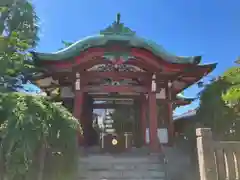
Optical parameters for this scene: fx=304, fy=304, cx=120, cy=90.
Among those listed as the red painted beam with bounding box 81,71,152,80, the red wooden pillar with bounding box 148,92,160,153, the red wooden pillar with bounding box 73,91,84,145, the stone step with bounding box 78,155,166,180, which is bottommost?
the stone step with bounding box 78,155,166,180

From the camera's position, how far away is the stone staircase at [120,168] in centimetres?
805

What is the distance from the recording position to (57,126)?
662 centimetres

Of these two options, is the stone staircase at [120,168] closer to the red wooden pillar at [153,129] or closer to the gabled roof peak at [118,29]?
the red wooden pillar at [153,129]

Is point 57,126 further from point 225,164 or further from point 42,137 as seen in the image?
point 225,164

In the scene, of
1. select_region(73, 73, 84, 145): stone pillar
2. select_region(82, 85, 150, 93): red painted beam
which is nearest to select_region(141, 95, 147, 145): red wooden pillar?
select_region(82, 85, 150, 93): red painted beam

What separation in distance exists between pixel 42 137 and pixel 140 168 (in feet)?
10.9

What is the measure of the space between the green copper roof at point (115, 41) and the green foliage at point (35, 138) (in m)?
3.61

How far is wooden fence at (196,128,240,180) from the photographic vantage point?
18.6ft

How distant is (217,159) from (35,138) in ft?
11.6

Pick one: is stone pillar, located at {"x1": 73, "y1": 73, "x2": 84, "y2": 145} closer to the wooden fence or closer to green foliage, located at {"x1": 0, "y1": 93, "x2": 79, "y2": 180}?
green foliage, located at {"x1": 0, "y1": 93, "x2": 79, "y2": 180}

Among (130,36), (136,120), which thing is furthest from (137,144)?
(130,36)

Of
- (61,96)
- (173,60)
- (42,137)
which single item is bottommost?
(42,137)

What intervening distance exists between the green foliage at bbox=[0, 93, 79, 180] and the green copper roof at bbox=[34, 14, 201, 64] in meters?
3.61

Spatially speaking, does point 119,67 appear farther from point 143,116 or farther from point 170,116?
point 170,116
